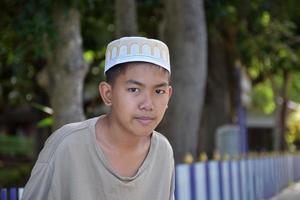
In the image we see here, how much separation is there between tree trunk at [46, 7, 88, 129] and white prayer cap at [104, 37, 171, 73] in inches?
182

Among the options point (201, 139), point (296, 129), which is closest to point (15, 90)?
point (201, 139)

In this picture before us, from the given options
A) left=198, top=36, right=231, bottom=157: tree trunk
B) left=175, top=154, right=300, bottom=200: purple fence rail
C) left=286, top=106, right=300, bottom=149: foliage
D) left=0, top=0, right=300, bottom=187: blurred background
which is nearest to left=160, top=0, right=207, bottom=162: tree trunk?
left=0, top=0, right=300, bottom=187: blurred background

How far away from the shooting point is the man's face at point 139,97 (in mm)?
2705

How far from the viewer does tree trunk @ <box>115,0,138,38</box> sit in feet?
28.8

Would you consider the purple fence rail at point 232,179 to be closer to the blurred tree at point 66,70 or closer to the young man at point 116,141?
the blurred tree at point 66,70

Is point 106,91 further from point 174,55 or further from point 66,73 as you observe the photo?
point 174,55

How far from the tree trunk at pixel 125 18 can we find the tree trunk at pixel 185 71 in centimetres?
104

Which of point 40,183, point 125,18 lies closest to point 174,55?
point 125,18

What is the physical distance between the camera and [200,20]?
9.66 meters

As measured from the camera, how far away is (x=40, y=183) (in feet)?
8.66

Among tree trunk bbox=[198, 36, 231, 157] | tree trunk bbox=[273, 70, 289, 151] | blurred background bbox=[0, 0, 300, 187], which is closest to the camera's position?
blurred background bbox=[0, 0, 300, 187]

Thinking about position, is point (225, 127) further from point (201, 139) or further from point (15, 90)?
point (15, 90)

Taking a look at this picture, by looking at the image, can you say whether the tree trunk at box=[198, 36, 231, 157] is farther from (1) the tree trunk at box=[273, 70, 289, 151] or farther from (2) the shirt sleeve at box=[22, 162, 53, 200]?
(2) the shirt sleeve at box=[22, 162, 53, 200]

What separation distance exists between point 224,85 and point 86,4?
27.4 ft
